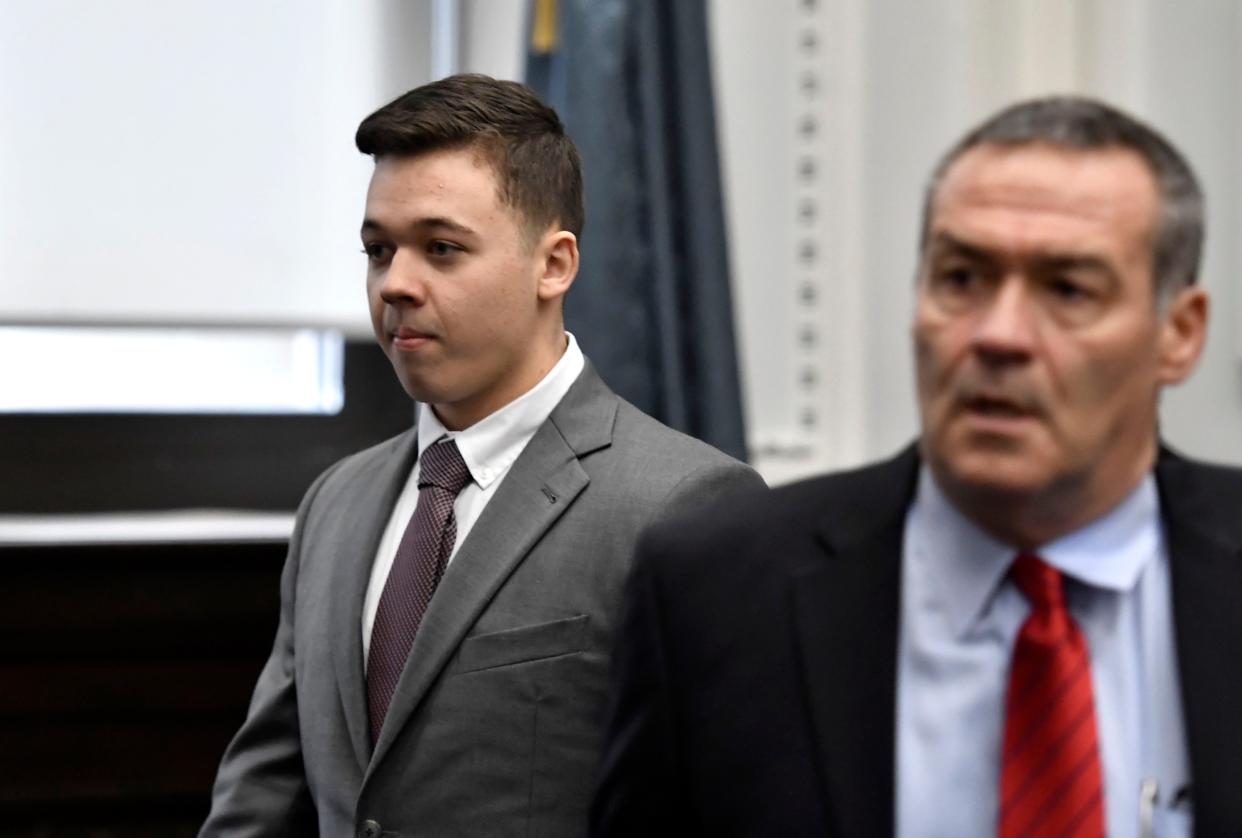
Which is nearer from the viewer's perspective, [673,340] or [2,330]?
[673,340]

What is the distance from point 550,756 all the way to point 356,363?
1.89m

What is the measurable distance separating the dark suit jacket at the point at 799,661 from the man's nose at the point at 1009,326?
18cm

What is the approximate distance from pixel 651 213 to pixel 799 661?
179 cm

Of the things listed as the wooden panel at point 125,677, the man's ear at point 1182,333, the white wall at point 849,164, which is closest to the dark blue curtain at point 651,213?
the white wall at point 849,164

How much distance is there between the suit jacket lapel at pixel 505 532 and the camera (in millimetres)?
1520

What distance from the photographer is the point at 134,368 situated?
10.3 ft

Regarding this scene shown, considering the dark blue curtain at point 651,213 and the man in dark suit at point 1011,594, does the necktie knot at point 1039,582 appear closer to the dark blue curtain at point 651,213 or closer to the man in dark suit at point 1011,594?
the man in dark suit at point 1011,594

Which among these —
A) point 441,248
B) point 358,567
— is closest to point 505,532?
point 358,567

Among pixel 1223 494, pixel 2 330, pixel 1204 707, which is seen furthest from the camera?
pixel 2 330

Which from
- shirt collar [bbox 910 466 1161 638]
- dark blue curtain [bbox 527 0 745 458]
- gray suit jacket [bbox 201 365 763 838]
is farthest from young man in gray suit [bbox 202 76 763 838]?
dark blue curtain [bbox 527 0 745 458]

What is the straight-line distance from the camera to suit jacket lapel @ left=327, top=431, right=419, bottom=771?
158cm

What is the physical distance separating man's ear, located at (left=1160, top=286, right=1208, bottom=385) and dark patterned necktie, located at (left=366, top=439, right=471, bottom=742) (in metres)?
0.75

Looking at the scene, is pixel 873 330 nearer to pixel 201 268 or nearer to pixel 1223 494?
pixel 201 268

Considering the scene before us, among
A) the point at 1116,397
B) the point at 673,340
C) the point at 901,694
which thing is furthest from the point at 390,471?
the point at 673,340
